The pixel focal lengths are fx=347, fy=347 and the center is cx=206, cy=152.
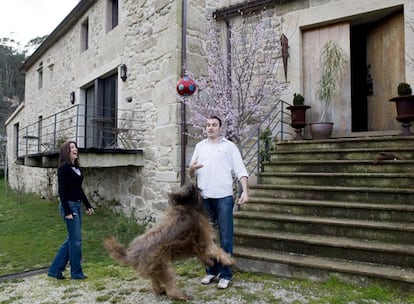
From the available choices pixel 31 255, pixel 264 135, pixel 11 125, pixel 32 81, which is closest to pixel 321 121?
pixel 264 135

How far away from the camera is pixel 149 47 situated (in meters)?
7.09

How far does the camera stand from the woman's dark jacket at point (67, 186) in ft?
12.2

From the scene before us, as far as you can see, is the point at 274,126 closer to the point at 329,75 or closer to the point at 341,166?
the point at 329,75

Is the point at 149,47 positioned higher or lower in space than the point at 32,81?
lower

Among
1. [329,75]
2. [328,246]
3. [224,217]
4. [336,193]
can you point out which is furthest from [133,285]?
[329,75]

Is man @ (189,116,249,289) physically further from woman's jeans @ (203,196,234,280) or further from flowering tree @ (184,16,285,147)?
flowering tree @ (184,16,285,147)

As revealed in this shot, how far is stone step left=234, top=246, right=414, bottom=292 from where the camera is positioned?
3068 millimetres

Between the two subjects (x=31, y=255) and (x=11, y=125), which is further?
(x=11, y=125)

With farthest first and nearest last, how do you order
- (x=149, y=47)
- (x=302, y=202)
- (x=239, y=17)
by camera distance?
(x=149, y=47), (x=239, y=17), (x=302, y=202)

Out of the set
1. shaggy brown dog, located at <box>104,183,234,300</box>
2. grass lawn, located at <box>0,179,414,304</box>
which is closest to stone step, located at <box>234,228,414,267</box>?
grass lawn, located at <box>0,179,414,304</box>

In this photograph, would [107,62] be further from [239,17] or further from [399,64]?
[399,64]

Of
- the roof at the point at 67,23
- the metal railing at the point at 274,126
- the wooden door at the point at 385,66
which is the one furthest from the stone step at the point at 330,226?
the roof at the point at 67,23

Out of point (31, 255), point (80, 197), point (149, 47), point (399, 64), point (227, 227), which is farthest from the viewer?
point (149, 47)

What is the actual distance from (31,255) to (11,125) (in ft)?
52.9
